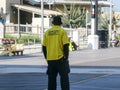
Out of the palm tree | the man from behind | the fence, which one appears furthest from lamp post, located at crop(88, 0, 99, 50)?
the man from behind

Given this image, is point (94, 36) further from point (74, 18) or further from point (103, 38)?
point (74, 18)

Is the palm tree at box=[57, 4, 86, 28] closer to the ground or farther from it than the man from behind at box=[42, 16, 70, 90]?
farther from it

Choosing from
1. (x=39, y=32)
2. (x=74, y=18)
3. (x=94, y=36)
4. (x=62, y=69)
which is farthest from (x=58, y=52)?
(x=74, y=18)

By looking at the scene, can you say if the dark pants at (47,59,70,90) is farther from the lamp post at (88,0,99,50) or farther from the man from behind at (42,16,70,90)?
the lamp post at (88,0,99,50)

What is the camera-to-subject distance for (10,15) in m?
70.6

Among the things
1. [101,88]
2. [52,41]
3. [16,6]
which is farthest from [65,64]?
[16,6]

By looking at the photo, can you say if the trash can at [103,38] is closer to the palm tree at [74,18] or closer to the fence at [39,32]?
the fence at [39,32]

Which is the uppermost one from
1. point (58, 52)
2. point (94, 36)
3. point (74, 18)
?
point (74, 18)

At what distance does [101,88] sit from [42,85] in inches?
75.6

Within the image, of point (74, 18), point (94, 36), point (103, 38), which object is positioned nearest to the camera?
point (94, 36)

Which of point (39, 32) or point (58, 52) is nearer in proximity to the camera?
point (58, 52)

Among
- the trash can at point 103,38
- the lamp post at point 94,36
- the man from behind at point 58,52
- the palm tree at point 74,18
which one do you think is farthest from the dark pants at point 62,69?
the palm tree at point 74,18

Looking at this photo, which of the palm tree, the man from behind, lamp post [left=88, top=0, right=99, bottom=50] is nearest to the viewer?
the man from behind

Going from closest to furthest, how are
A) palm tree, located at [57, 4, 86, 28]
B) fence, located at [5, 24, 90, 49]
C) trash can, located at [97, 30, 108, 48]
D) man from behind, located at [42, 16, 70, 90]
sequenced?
man from behind, located at [42, 16, 70, 90]
trash can, located at [97, 30, 108, 48]
fence, located at [5, 24, 90, 49]
palm tree, located at [57, 4, 86, 28]
